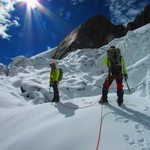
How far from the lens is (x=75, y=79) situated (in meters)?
13.3

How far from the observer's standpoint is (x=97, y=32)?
37188mm

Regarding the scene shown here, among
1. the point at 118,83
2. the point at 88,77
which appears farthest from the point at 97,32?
the point at 118,83

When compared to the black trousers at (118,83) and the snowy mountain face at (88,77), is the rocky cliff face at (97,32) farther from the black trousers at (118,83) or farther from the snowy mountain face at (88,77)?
the black trousers at (118,83)

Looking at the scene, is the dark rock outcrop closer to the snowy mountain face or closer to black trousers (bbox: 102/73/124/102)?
the snowy mountain face

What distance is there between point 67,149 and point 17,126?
6.50 ft

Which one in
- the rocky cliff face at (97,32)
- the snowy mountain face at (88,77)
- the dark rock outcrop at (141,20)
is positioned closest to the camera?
the snowy mountain face at (88,77)

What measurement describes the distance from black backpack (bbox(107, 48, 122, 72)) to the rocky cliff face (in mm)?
28559

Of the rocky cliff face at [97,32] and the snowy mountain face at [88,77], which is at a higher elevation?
the rocky cliff face at [97,32]

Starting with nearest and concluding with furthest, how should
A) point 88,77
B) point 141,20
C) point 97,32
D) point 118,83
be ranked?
point 118,83, point 88,77, point 141,20, point 97,32

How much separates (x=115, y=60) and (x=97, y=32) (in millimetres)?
36058

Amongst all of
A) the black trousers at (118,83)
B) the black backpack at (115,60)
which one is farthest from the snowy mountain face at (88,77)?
the black backpack at (115,60)

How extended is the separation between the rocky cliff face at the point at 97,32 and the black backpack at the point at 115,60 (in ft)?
93.7

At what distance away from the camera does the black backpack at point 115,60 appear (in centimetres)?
400

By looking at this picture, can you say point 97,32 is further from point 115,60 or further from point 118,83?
point 118,83
